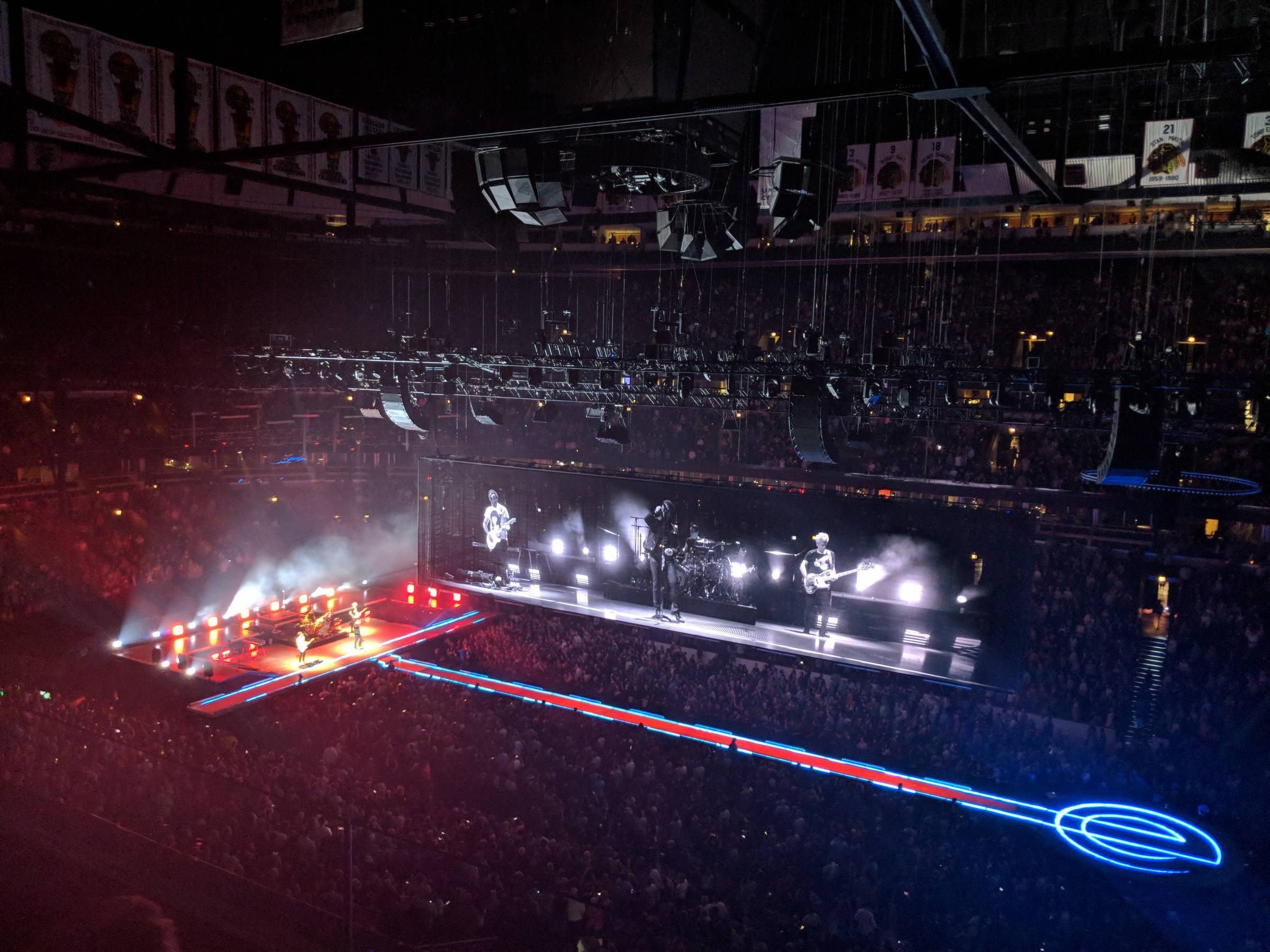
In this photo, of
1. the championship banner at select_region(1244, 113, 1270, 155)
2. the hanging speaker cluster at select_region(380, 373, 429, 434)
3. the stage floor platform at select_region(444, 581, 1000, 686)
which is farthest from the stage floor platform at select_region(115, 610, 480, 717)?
the championship banner at select_region(1244, 113, 1270, 155)

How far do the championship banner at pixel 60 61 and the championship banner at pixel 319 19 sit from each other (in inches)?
93.4

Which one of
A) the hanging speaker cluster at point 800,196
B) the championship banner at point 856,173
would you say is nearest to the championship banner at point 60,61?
the hanging speaker cluster at point 800,196

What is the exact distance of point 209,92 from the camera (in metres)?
7.32

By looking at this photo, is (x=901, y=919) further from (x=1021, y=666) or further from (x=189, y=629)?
(x=189, y=629)

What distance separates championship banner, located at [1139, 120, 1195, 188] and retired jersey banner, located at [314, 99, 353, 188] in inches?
371

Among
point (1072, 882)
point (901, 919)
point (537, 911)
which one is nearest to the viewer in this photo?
point (537, 911)

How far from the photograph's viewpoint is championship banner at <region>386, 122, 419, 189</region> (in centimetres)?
936

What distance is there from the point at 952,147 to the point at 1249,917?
9.07 meters

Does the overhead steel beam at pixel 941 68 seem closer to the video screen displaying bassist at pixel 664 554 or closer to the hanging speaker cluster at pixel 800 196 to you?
the hanging speaker cluster at pixel 800 196

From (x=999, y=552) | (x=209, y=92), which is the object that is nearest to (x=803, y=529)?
(x=999, y=552)

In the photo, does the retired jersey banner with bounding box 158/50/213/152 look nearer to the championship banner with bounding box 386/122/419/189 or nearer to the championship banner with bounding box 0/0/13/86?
the championship banner with bounding box 0/0/13/86

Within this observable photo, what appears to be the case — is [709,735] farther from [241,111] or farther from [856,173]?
A: [241,111]

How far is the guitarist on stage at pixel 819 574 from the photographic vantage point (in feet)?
39.6

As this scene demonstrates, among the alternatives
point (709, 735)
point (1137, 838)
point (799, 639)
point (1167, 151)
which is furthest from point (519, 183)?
point (1137, 838)
